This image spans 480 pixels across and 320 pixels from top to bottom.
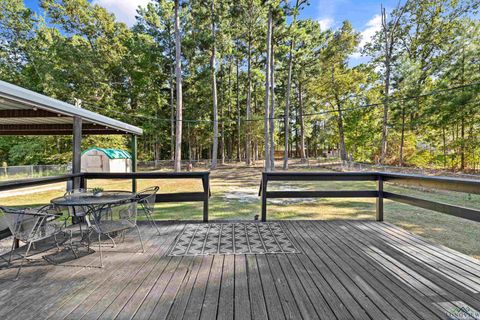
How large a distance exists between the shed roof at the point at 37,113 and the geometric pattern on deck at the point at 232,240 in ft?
8.17

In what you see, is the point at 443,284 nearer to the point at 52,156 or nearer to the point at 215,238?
the point at 215,238

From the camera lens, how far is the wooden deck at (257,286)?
1.64 m

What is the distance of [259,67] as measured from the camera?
20.0 metres

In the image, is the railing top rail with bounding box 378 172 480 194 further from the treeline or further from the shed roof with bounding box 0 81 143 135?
the treeline

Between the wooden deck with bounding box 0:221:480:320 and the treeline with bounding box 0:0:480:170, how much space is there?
10.5 meters

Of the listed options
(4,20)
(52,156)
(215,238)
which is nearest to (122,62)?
(4,20)

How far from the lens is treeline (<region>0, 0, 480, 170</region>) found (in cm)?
1359

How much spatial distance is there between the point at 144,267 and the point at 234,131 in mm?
23385

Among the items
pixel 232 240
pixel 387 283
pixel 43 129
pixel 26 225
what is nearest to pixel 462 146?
pixel 387 283

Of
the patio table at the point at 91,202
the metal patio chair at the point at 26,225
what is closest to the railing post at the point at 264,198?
the patio table at the point at 91,202

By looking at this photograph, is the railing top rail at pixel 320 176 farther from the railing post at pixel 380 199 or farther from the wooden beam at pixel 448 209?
the wooden beam at pixel 448 209

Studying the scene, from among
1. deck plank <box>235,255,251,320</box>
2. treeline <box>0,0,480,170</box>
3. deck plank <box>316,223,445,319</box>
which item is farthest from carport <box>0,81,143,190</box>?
treeline <box>0,0,480,170</box>

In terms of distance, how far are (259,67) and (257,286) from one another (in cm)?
2017

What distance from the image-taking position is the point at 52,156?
15.7 meters
